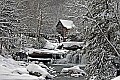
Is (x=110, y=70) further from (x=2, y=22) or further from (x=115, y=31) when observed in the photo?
(x=2, y=22)

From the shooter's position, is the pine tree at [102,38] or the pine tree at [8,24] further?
the pine tree at [8,24]

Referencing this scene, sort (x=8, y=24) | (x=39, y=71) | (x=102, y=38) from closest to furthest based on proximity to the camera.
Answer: (x=102, y=38), (x=39, y=71), (x=8, y=24)

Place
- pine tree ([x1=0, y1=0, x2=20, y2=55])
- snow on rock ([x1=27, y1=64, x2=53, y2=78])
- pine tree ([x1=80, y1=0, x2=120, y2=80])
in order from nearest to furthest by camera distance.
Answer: pine tree ([x1=80, y1=0, x2=120, y2=80]) < snow on rock ([x1=27, y1=64, x2=53, y2=78]) < pine tree ([x1=0, y1=0, x2=20, y2=55])

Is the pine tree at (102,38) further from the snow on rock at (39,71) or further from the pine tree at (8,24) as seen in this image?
the pine tree at (8,24)

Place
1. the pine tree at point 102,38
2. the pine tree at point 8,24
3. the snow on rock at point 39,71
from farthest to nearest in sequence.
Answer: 1. the pine tree at point 8,24
2. the snow on rock at point 39,71
3. the pine tree at point 102,38

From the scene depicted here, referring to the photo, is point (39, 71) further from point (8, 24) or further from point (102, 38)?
point (102, 38)

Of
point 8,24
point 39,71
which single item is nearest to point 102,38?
point 39,71

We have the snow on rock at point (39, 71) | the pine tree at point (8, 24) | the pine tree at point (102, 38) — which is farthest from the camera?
the pine tree at point (8, 24)

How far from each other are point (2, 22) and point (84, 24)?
1256 centimetres

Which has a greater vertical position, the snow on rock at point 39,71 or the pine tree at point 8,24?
the pine tree at point 8,24

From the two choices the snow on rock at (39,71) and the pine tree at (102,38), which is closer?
the pine tree at (102,38)

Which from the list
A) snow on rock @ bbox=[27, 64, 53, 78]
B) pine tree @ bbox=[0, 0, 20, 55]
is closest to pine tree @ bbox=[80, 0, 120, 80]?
snow on rock @ bbox=[27, 64, 53, 78]

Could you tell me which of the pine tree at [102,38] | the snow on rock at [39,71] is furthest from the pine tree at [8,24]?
the pine tree at [102,38]

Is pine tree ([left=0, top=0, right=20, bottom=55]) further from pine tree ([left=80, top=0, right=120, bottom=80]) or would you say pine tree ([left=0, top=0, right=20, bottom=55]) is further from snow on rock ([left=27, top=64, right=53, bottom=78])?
pine tree ([left=80, top=0, right=120, bottom=80])
